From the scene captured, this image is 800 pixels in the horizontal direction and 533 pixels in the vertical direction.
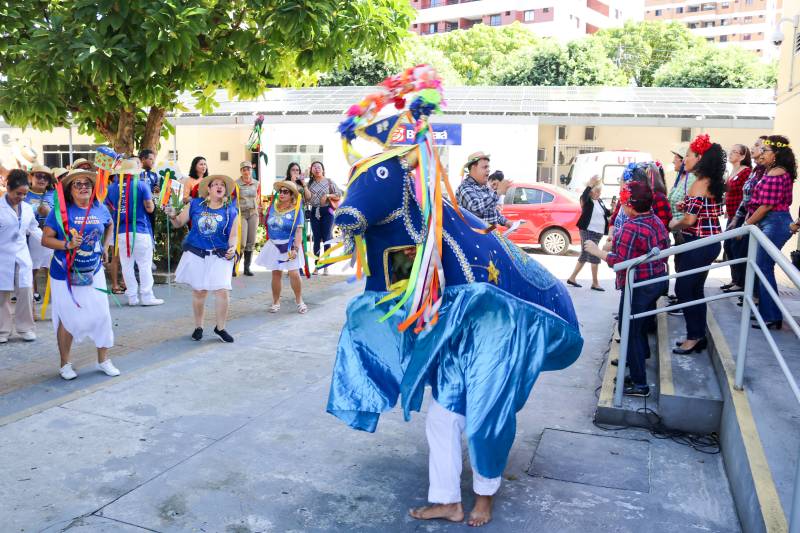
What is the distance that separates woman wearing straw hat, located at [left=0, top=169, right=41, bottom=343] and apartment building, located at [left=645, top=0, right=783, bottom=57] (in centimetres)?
9130

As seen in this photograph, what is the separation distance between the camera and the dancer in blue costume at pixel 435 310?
10.9 ft

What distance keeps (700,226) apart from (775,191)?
736 millimetres

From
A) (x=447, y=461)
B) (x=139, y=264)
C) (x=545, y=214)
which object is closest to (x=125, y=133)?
(x=139, y=264)

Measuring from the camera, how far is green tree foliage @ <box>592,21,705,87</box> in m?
51.3

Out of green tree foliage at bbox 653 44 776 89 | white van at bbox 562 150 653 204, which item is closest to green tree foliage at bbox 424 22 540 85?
green tree foliage at bbox 653 44 776 89

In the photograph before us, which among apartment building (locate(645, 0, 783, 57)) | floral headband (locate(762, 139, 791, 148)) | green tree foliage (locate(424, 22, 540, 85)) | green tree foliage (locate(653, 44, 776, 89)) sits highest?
apartment building (locate(645, 0, 783, 57))

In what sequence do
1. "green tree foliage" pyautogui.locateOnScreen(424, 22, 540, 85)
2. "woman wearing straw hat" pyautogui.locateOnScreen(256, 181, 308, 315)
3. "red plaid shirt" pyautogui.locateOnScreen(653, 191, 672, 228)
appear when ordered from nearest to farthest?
"red plaid shirt" pyautogui.locateOnScreen(653, 191, 672, 228), "woman wearing straw hat" pyautogui.locateOnScreen(256, 181, 308, 315), "green tree foliage" pyautogui.locateOnScreen(424, 22, 540, 85)

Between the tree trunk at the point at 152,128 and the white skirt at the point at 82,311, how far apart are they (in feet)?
16.1

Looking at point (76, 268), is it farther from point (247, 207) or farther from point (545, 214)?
point (545, 214)

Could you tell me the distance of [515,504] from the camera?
11.9ft

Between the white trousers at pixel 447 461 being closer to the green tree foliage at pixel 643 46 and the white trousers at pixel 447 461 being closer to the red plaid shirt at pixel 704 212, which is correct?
the red plaid shirt at pixel 704 212

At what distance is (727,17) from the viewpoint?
90.1 meters

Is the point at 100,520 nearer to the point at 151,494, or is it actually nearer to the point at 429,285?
the point at 151,494

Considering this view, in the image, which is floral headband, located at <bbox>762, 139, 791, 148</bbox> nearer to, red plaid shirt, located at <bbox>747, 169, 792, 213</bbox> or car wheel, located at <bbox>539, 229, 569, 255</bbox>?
red plaid shirt, located at <bbox>747, 169, 792, 213</bbox>
